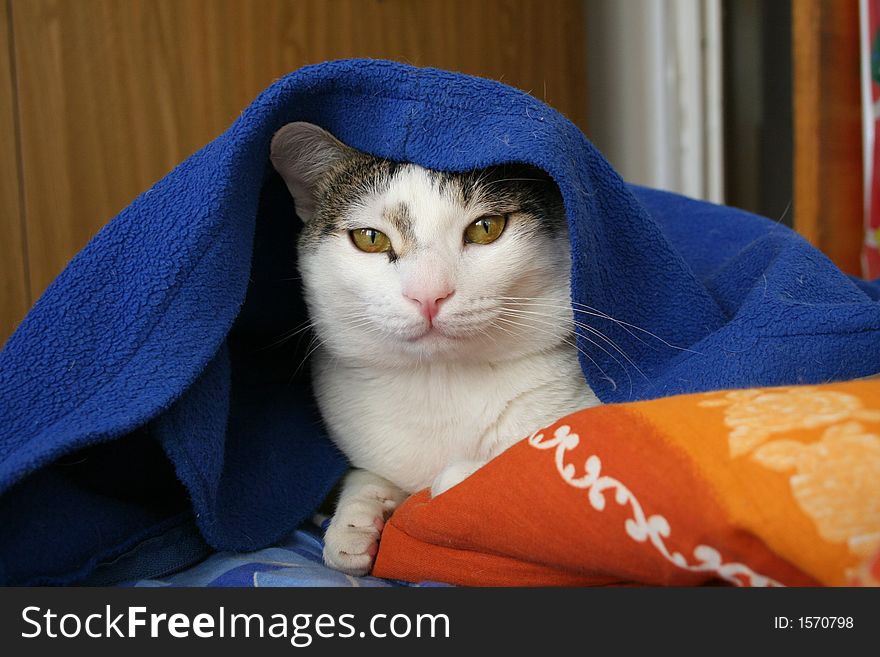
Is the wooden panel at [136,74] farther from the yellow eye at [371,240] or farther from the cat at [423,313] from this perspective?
the yellow eye at [371,240]

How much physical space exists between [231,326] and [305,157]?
30cm

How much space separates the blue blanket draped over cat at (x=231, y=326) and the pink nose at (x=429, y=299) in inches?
6.9

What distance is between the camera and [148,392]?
890 millimetres

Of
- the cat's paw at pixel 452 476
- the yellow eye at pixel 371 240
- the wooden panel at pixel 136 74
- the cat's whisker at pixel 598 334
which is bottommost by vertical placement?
the cat's paw at pixel 452 476

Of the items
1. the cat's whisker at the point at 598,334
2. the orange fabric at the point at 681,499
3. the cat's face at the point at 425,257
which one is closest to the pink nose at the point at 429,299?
the cat's face at the point at 425,257

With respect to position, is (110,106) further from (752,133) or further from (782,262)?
(752,133)

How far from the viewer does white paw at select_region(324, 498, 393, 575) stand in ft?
3.23

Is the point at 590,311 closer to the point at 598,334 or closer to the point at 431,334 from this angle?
the point at 598,334

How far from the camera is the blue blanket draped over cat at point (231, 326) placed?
Result: 2.98 feet

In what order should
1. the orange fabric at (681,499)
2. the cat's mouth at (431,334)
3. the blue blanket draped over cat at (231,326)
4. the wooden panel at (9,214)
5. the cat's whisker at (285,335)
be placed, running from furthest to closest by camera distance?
the wooden panel at (9,214), the cat's whisker at (285,335), the cat's mouth at (431,334), the blue blanket draped over cat at (231,326), the orange fabric at (681,499)

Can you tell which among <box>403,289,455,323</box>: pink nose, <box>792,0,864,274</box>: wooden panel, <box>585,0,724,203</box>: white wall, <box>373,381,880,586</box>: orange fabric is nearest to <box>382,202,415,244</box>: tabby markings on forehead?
<box>403,289,455,323</box>: pink nose

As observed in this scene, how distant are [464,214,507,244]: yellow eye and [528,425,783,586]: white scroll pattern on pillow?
1.29ft

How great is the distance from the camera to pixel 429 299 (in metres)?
0.98

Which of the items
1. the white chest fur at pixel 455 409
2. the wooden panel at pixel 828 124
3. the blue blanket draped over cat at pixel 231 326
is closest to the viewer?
the blue blanket draped over cat at pixel 231 326
